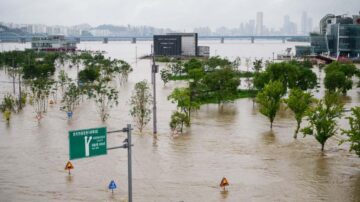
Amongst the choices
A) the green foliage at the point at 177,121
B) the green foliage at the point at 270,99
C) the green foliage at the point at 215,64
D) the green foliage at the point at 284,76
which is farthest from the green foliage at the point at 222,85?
the green foliage at the point at 215,64

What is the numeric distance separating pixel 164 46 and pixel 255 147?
339 ft

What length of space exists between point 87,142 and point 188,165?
10.4m

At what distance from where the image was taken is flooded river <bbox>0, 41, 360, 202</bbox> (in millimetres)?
17766

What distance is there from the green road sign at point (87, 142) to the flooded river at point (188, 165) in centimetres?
561

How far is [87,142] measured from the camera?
38.8 ft

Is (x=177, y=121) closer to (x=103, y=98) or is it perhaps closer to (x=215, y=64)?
(x=103, y=98)

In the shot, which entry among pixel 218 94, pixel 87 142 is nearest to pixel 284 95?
pixel 218 94

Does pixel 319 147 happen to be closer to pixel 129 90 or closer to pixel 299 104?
pixel 299 104

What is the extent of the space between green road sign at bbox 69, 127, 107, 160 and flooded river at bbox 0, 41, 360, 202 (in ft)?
18.4

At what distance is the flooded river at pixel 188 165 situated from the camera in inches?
699

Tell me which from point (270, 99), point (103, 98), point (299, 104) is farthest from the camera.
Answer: point (103, 98)

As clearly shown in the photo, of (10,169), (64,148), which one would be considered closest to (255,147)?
(64,148)

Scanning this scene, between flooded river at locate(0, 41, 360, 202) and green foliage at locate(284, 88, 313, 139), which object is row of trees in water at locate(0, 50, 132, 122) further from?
green foliage at locate(284, 88, 313, 139)

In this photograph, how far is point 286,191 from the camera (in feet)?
59.2
